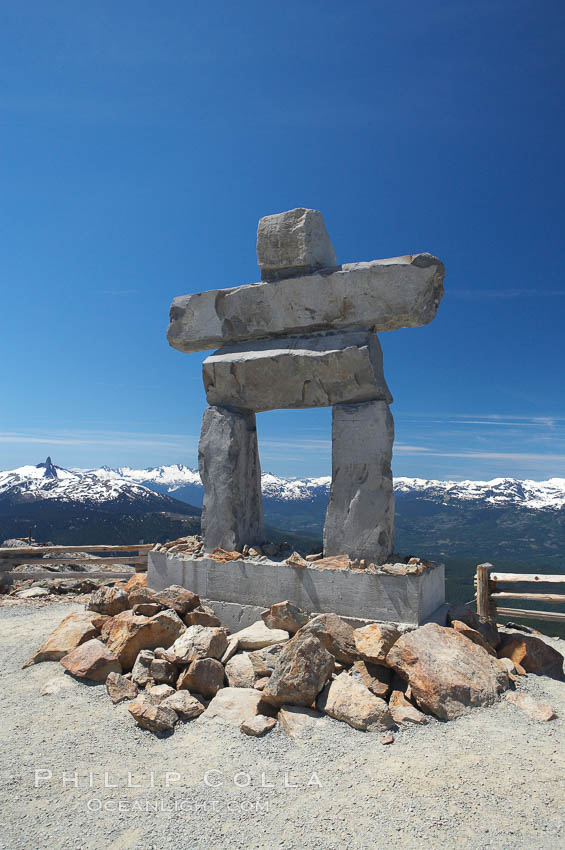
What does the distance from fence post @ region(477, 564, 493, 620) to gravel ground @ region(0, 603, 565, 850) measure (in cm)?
325

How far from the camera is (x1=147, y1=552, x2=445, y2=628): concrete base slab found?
5.88m

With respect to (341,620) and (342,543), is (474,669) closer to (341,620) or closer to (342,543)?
(341,620)

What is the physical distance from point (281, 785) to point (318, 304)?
5.51 m

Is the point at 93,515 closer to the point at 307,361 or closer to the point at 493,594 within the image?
the point at 493,594

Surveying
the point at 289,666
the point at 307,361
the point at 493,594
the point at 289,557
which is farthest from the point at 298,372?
the point at 493,594

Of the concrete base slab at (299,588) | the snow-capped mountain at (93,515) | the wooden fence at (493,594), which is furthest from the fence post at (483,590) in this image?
the snow-capped mountain at (93,515)

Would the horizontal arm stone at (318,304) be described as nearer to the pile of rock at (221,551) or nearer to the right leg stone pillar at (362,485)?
the right leg stone pillar at (362,485)

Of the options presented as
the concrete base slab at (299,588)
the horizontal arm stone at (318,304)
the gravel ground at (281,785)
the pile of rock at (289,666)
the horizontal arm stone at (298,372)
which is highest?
the horizontal arm stone at (318,304)

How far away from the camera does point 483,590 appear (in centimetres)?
823

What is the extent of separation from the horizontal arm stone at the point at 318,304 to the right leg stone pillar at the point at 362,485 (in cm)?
125

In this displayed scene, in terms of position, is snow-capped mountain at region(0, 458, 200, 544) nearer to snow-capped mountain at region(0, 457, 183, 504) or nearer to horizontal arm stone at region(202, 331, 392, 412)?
snow-capped mountain at region(0, 457, 183, 504)

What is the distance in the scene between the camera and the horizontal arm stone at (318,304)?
21.5ft

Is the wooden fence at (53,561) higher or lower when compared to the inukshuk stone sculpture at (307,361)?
lower

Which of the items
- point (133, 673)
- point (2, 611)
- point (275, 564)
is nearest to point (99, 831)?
point (133, 673)
